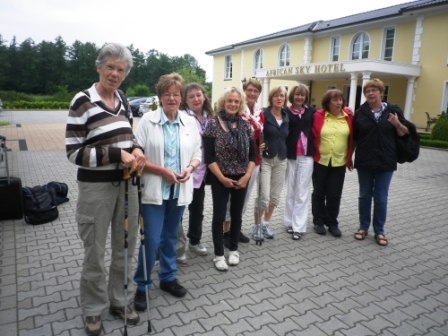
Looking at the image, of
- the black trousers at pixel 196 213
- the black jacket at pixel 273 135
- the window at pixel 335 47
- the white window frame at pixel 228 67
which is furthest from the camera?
the white window frame at pixel 228 67

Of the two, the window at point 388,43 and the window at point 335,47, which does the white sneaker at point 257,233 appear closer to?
the window at point 388,43

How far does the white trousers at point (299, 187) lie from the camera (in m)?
4.90

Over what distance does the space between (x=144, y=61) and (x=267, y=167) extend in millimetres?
91700

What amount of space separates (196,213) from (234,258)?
2.25 feet

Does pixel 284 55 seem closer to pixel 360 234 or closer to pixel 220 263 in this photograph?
pixel 360 234

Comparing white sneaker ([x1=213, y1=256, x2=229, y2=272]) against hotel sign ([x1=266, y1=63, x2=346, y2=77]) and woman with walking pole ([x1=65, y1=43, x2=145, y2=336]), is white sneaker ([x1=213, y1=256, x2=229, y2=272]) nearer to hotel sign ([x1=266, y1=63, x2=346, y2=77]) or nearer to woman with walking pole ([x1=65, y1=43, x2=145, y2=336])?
woman with walking pole ([x1=65, y1=43, x2=145, y2=336])

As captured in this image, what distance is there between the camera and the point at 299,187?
4.98 metres

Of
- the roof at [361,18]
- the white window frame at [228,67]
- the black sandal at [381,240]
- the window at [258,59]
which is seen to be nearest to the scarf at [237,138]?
the black sandal at [381,240]

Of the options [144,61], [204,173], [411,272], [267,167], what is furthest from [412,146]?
[144,61]

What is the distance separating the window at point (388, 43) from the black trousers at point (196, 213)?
21.8 m

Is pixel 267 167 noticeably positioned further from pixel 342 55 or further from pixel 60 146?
pixel 342 55

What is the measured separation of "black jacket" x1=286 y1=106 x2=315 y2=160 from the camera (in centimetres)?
480

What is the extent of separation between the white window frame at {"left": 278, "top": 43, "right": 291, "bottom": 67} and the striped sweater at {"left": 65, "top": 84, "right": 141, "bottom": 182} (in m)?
27.9

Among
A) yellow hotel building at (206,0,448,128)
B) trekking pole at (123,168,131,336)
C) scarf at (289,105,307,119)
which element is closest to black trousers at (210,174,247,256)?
trekking pole at (123,168,131,336)
